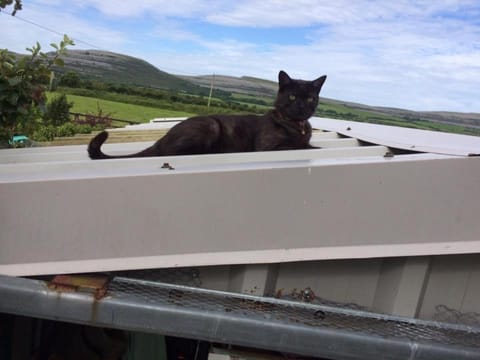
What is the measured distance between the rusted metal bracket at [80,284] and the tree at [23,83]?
121cm

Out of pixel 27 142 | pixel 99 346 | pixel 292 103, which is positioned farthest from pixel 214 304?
pixel 27 142

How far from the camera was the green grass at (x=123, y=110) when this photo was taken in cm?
1234

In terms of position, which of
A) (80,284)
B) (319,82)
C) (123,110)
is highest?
(319,82)

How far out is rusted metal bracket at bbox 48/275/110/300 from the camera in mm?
1343

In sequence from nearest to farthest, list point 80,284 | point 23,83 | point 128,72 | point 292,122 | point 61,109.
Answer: point 80,284 → point 23,83 → point 292,122 → point 61,109 → point 128,72

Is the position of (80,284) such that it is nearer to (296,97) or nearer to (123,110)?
(296,97)

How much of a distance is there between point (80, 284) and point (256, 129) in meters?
2.25

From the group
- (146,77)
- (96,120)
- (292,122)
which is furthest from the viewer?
(146,77)

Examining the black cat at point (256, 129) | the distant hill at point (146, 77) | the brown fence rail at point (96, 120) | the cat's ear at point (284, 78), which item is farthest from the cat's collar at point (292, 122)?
the brown fence rail at point (96, 120)

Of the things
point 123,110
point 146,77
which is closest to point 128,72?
point 146,77

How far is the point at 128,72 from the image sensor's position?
1509cm

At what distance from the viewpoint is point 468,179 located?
144 centimetres

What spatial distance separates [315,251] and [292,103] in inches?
86.4

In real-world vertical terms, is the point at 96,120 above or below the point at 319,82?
below
